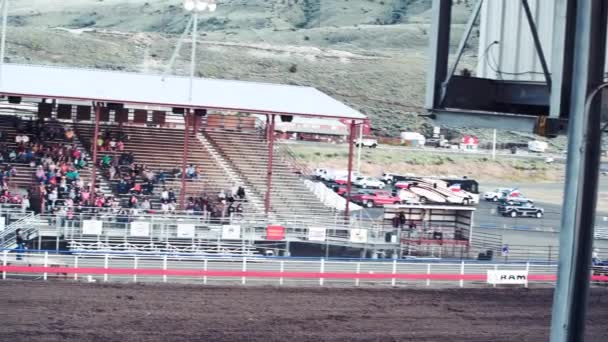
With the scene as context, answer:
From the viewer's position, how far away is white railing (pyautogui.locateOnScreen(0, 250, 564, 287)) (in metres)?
19.6

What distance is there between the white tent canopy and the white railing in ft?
16.9

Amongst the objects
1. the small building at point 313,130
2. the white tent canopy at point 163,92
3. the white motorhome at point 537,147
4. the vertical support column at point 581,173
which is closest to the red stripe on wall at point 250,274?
the white tent canopy at point 163,92

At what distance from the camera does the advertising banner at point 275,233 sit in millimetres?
24031

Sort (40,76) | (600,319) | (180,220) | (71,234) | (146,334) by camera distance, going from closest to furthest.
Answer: (146,334) → (600,319) → (71,234) → (180,220) → (40,76)

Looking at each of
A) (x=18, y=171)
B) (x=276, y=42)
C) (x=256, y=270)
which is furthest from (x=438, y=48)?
(x=276, y=42)

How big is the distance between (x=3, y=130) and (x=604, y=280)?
52.3 ft

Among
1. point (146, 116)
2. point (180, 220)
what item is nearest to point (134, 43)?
point (146, 116)

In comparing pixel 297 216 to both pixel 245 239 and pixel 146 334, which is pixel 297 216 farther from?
pixel 146 334

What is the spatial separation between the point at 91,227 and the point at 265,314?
686cm

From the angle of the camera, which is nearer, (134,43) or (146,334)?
(146,334)

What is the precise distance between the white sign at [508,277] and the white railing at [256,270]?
61 millimetres

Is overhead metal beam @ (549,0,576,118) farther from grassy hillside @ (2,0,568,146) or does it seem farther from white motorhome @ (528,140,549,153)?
grassy hillside @ (2,0,568,146)

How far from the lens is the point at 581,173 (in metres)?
5.59

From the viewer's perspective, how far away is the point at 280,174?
30.2 metres
